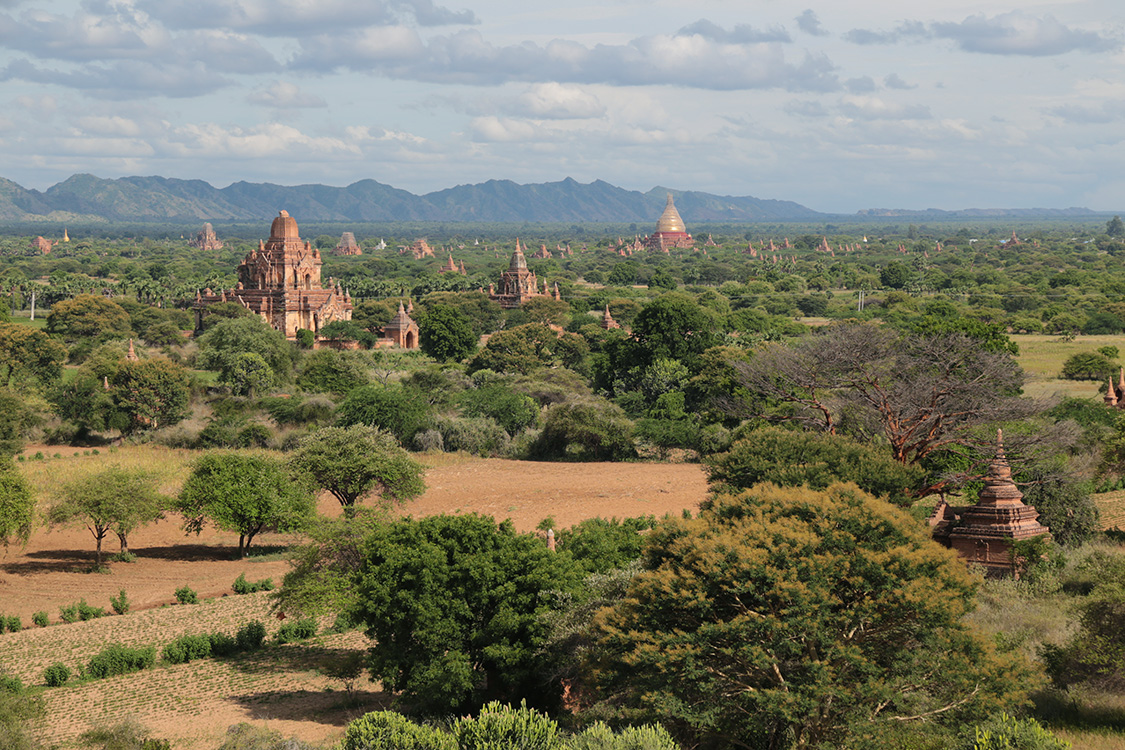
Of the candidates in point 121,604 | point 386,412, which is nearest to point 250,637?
point 121,604

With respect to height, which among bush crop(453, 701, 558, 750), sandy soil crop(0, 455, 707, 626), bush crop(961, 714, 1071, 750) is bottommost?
sandy soil crop(0, 455, 707, 626)

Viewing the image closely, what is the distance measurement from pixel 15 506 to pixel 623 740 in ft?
63.0

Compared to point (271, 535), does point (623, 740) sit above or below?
above

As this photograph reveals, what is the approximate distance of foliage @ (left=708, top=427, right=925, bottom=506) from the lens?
1975cm

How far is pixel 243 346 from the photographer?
179 feet

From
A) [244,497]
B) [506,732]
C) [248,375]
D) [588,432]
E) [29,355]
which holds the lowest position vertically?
[588,432]

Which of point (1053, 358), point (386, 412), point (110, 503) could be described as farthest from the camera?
point (1053, 358)

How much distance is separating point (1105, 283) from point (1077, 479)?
79.2 meters

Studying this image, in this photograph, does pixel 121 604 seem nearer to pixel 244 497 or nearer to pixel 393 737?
pixel 244 497

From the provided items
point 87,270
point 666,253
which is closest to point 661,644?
point 87,270

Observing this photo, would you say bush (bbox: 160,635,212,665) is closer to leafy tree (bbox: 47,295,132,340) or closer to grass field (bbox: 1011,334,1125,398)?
grass field (bbox: 1011,334,1125,398)

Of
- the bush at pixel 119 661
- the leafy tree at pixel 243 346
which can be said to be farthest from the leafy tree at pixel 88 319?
the bush at pixel 119 661

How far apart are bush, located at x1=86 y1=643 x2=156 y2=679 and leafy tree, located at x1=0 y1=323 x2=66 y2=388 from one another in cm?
3474

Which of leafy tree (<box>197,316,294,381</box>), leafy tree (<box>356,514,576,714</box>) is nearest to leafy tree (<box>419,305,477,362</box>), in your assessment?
leafy tree (<box>197,316,294,381</box>)
